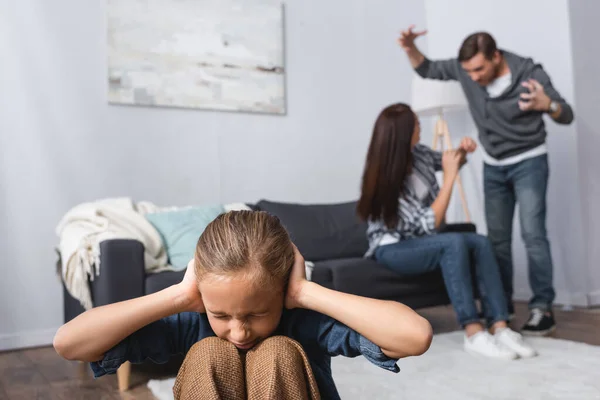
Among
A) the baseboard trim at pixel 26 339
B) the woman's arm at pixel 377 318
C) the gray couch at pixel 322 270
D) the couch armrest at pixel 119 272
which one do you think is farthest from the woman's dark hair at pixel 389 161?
the baseboard trim at pixel 26 339

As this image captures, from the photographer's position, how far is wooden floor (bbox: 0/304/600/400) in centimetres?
199

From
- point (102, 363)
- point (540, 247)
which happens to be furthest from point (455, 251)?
point (102, 363)

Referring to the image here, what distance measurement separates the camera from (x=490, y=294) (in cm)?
242

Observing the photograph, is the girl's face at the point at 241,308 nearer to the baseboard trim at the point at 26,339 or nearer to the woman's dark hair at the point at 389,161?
the woman's dark hair at the point at 389,161

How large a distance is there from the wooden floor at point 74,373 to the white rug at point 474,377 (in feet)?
0.58

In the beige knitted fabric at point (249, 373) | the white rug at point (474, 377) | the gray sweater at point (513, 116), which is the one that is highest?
the gray sweater at point (513, 116)

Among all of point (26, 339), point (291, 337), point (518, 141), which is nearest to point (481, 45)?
point (518, 141)

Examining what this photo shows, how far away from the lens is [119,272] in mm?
2121

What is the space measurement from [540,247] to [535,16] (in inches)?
65.6

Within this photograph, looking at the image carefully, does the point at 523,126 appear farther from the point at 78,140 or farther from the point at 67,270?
the point at 78,140

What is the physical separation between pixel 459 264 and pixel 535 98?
83 centimetres

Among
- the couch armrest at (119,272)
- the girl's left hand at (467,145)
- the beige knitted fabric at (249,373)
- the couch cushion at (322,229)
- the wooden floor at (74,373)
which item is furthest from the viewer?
the couch cushion at (322,229)

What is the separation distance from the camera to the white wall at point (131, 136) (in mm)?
3004

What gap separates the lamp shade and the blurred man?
0.94m
